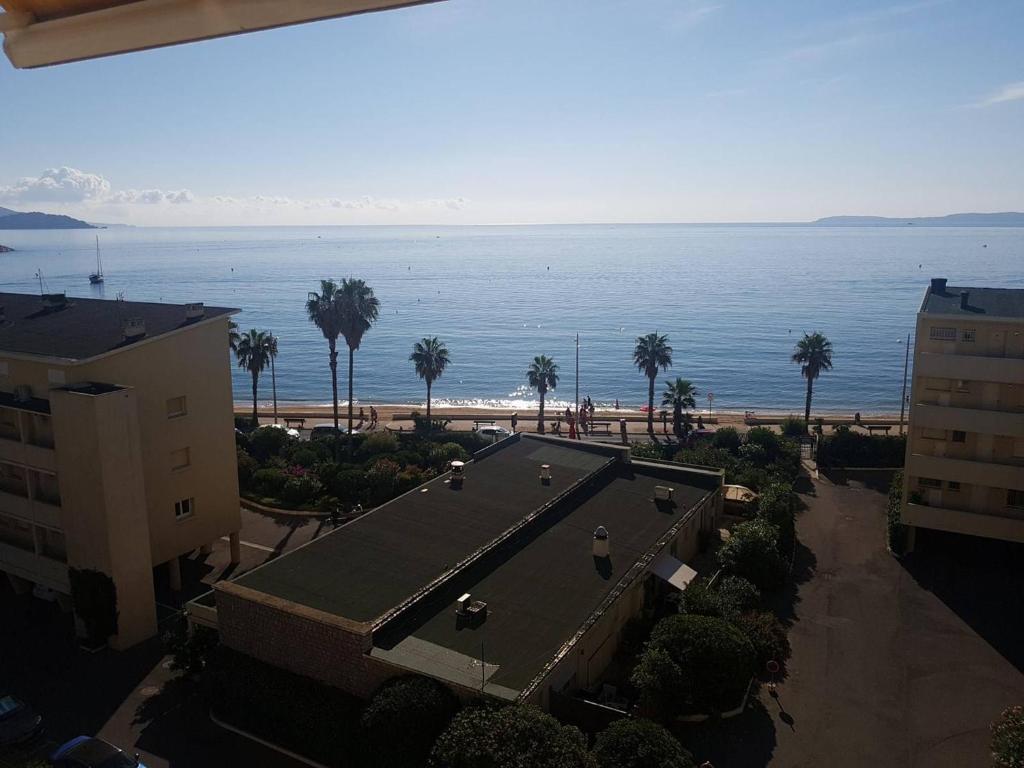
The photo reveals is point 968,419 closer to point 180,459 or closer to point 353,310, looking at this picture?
point 180,459

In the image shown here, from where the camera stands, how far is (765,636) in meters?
25.4

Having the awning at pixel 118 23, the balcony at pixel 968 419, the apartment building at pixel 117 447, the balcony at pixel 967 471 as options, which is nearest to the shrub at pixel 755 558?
the balcony at pixel 967 471

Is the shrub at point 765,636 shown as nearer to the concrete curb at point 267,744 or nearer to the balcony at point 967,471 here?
the balcony at point 967,471

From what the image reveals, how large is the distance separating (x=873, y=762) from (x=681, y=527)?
1060 cm

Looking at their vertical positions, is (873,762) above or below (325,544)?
below

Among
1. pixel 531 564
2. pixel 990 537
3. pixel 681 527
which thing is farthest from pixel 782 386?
pixel 531 564

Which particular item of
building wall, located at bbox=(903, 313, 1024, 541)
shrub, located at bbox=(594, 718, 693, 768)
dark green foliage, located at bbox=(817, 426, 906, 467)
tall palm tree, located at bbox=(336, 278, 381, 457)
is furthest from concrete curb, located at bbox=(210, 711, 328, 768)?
dark green foliage, located at bbox=(817, 426, 906, 467)

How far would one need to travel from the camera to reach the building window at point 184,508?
2980 centimetres

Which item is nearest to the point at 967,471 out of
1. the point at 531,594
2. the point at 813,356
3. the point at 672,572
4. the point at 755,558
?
the point at 755,558

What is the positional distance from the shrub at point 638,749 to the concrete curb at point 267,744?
7449 mm

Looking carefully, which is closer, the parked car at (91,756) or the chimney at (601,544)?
the parked car at (91,756)

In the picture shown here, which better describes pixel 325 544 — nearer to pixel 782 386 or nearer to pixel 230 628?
pixel 230 628

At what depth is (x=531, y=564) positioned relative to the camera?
25594 millimetres

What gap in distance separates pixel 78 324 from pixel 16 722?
51.0 ft
